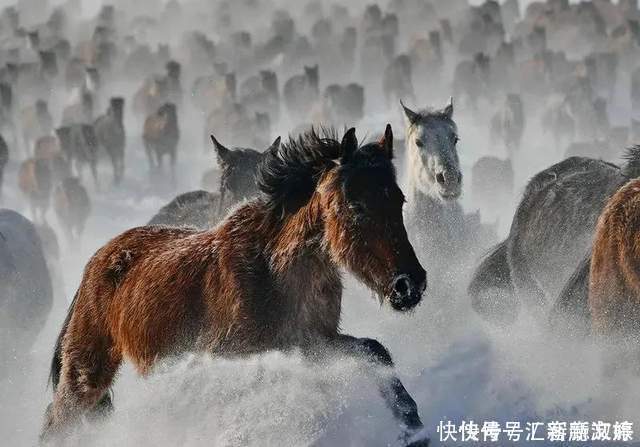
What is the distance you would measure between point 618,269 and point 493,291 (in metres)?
3.99

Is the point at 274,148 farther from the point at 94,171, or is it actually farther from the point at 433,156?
the point at 94,171

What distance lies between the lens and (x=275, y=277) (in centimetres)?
550

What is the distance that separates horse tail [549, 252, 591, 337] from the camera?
21.4 feet

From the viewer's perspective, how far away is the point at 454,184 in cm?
951

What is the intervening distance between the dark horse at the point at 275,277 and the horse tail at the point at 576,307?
5.35ft

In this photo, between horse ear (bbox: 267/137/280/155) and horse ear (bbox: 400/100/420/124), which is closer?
horse ear (bbox: 267/137/280/155)

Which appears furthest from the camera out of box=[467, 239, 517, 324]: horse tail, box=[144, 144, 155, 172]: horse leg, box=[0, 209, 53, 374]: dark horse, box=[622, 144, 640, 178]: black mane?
box=[144, 144, 155, 172]: horse leg

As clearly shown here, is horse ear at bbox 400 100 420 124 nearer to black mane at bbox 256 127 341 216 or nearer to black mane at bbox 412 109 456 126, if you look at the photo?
black mane at bbox 412 109 456 126

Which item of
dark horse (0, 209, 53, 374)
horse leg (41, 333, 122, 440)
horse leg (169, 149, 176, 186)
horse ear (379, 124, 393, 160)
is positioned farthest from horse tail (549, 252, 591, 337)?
horse leg (169, 149, 176, 186)

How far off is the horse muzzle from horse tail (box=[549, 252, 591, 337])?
6.05 feet

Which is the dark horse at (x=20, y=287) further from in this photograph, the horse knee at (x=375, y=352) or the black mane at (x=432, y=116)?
the horse knee at (x=375, y=352)

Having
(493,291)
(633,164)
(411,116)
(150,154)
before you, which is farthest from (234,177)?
(150,154)

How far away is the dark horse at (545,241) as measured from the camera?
354 inches

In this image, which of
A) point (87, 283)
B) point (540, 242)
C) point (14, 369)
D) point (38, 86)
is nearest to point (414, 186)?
point (540, 242)
